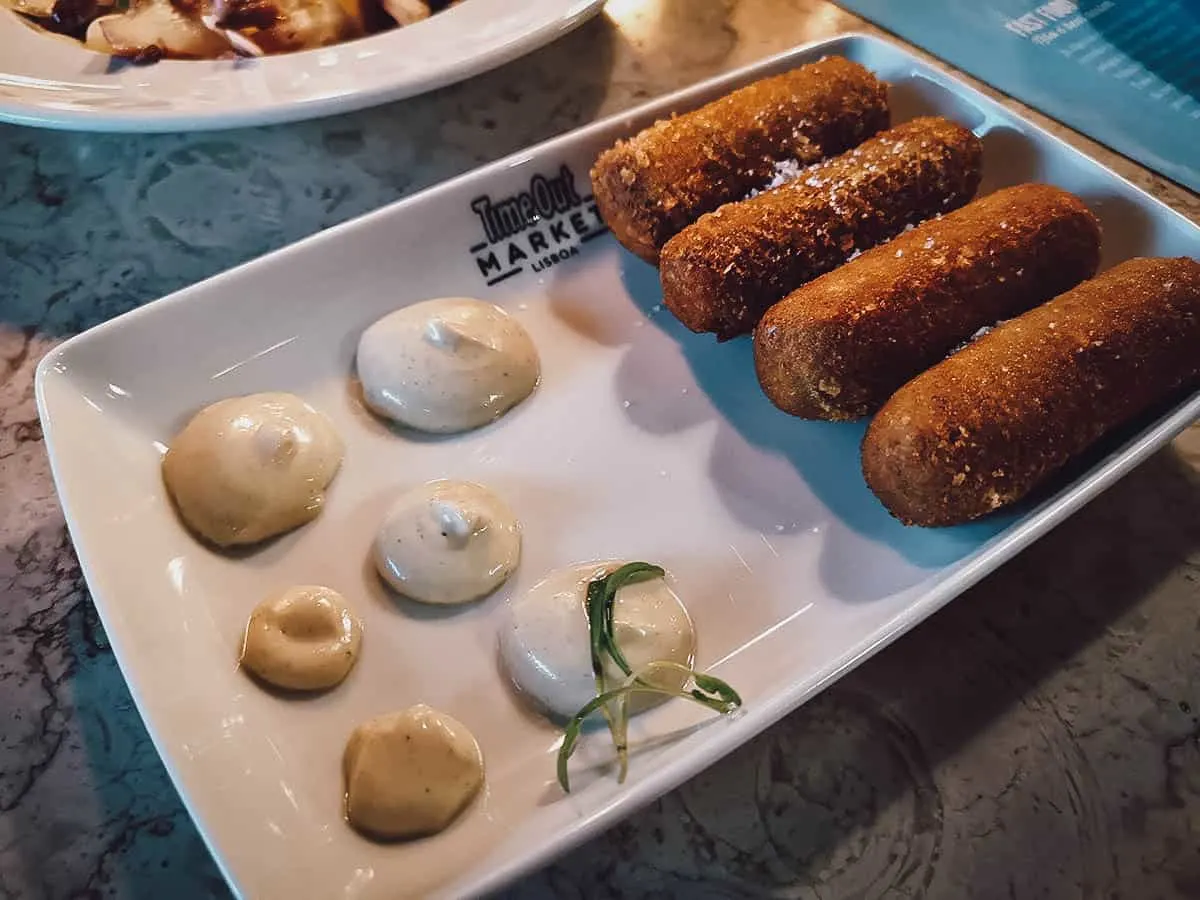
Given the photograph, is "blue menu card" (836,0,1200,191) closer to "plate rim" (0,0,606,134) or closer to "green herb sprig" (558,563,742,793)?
"plate rim" (0,0,606,134)

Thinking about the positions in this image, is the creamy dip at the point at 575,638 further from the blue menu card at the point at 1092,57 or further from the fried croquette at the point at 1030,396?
the blue menu card at the point at 1092,57

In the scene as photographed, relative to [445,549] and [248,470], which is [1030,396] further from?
[248,470]

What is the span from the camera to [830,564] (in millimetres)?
1213

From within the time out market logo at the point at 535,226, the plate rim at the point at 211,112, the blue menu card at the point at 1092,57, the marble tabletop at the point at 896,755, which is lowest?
the marble tabletop at the point at 896,755

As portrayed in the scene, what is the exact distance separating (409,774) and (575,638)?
0.75ft

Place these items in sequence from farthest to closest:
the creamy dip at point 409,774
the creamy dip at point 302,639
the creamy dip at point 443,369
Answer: the creamy dip at point 443,369, the creamy dip at point 302,639, the creamy dip at point 409,774

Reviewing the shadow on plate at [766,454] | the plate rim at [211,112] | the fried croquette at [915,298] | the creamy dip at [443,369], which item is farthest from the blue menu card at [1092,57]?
the creamy dip at [443,369]

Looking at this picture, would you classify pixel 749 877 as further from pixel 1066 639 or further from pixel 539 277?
pixel 539 277

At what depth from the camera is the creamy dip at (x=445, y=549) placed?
3.81 feet

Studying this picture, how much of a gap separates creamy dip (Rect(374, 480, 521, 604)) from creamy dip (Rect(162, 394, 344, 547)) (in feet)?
0.40

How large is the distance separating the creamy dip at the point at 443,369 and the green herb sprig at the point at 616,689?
0.38 m

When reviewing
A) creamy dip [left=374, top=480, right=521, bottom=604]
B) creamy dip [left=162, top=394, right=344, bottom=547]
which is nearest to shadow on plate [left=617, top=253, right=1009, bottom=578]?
creamy dip [left=374, top=480, right=521, bottom=604]

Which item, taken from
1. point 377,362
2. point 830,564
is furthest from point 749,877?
point 377,362

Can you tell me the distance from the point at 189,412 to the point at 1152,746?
127 cm
